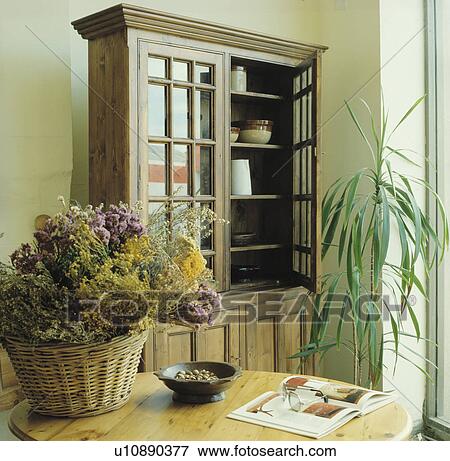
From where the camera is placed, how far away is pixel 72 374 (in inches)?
62.0

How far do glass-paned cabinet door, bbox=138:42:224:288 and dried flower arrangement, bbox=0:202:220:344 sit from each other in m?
0.78

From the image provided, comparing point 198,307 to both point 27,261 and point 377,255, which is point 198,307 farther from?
point 377,255

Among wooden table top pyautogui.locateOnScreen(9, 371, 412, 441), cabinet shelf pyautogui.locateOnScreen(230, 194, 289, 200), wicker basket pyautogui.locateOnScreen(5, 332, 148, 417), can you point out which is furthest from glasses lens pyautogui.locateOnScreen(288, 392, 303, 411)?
cabinet shelf pyautogui.locateOnScreen(230, 194, 289, 200)

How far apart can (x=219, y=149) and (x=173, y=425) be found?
1.35 meters

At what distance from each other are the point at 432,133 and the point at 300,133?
25.2 inches

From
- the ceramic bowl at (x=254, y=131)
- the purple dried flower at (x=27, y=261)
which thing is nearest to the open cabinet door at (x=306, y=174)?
the ceramic bowl at (x=254, y=131)

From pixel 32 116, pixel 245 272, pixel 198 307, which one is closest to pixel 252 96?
pixel 245 272

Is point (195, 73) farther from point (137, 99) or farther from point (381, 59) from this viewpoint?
point (381, 59)

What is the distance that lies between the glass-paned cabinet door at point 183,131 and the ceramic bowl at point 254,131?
11.5 inches

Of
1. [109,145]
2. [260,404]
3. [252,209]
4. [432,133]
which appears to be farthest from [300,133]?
[260,404]

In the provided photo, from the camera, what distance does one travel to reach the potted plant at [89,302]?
155 centimetres

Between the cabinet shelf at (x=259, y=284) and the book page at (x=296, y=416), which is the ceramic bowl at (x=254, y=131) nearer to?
the cabinet shelf at (x=259, y=284)

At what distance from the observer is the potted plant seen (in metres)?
1.55

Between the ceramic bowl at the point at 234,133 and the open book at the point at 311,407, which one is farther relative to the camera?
the ceramic bowl at the point at 234,133
